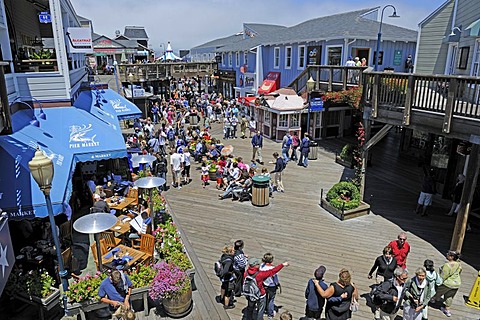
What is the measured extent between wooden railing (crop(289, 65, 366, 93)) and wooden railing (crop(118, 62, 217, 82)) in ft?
54.1

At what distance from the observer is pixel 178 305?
695cm

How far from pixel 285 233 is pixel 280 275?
7.43 feet

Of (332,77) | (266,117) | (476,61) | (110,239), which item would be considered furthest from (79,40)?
(476,61)

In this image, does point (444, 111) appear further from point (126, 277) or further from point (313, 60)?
point (313, 60)

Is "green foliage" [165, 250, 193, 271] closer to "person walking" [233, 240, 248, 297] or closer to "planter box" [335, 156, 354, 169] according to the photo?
"person walking" [233, 240, 248, 297]

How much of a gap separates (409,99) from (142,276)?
8495 mm

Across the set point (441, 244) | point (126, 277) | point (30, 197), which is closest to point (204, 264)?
point (126, 277)

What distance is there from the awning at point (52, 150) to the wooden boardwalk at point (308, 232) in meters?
3.61

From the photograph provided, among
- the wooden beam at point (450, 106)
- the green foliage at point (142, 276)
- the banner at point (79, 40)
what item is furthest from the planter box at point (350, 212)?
the banner at point (79, 40)

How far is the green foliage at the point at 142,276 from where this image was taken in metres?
7.00

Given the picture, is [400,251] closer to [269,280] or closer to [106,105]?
[269,280]

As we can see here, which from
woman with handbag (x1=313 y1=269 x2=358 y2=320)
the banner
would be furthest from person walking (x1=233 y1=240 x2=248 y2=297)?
the banner

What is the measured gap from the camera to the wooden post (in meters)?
8.46

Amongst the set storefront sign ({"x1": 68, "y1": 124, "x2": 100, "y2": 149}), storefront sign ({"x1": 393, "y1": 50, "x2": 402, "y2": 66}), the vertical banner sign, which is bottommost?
the vertical banner sign
